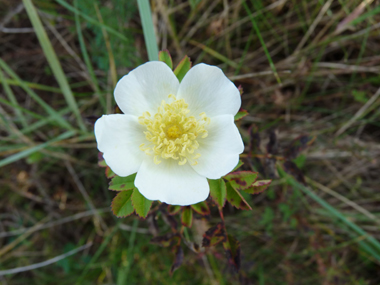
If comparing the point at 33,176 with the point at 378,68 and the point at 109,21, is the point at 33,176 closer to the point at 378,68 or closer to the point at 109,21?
the point at 109,21

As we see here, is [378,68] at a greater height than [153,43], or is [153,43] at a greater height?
[153,43]

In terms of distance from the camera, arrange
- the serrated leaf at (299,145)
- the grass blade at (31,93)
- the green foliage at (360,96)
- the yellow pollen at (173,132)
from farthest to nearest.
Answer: the green foliage at (360,96) < the grass blade at (31,93) < the serrated leaf at (299,145) < the yellow pollen at (173,132)

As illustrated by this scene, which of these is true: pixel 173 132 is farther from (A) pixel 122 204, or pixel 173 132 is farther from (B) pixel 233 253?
(B) pixel 233 253

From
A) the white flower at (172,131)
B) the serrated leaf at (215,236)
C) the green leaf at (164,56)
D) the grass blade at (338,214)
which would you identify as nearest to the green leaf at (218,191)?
the white flower at (172,131)

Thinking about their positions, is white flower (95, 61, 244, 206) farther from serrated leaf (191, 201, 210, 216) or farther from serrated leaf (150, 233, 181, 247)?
serrated leaf (150, 233, 181, 247)

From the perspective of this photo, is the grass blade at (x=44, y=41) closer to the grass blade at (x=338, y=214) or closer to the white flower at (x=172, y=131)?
the white flower at (x=172, y=131)

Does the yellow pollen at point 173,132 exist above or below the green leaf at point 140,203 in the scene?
above

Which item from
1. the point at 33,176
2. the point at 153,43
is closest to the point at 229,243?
the point at 153,43
